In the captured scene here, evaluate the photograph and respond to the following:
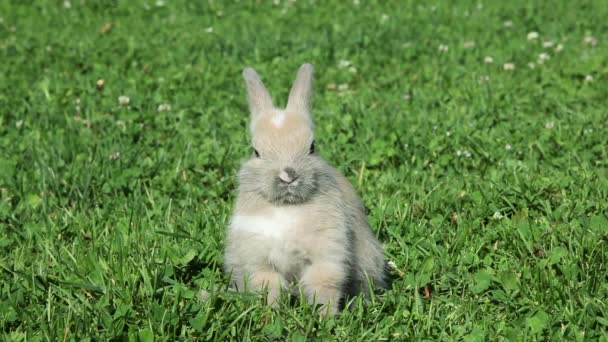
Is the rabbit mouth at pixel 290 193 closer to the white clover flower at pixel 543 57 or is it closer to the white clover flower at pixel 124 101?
the white clover flower at pixel 124 101

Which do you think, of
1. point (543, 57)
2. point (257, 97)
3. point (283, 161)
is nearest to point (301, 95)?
point (257, 97)

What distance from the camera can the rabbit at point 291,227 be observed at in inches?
133

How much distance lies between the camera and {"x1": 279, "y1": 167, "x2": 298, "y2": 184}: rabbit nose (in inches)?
131

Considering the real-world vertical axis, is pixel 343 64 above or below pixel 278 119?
below

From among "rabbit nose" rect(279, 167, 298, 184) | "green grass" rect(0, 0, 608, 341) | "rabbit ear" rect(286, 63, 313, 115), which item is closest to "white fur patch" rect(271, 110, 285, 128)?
"rabbit ear" rect(286, 63, 313, 115)

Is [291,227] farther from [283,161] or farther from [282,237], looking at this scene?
[283,161]

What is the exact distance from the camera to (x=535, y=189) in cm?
469

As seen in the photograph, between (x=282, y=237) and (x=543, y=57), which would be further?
(x=543, y=57)

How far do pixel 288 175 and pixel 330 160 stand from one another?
230 cm

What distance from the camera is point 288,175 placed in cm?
334

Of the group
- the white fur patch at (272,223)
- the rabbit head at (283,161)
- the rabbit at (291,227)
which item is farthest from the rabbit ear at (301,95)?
the white fur patch at (272,223)

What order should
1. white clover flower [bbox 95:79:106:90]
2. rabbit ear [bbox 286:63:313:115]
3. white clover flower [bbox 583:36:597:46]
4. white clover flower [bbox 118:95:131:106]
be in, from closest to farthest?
rabbit ear [bbox 286:63:313:115], white clover flower [bbox 118:95:131:106], white clover flower [bbox 95:79:106:90], white clover flower [bbox 583:36:597:46]

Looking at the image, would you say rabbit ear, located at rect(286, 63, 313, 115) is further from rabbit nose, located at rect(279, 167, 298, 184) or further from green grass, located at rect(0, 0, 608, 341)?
green grass, located at rect(0, 0, 608, 341)

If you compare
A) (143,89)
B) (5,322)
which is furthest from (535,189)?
(143,89)
